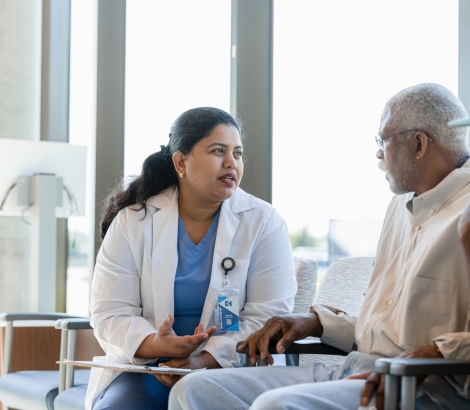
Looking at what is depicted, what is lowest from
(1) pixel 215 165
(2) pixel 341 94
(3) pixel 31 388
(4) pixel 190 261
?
(3) pixel 31 388

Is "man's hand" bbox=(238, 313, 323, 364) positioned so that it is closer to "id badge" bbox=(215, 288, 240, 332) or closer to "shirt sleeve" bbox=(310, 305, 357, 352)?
"shirt sleeve" bbox=(310, 305, 357, 352)

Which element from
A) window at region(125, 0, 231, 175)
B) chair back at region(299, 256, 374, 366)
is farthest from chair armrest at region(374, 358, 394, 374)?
window at region(125, 0, 231, 175)

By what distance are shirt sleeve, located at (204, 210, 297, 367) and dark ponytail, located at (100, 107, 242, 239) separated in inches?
16.6

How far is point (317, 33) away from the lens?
337 cm

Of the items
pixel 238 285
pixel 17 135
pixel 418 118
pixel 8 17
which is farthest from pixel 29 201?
pixel 418 118

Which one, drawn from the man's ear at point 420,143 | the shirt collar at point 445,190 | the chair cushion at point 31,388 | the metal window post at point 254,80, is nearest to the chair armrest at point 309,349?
the shirt collar at point 445,190

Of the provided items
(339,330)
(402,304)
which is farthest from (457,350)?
(339,330)

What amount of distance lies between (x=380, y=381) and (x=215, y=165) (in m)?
1.09

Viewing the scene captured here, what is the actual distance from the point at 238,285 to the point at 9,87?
2.56 metres

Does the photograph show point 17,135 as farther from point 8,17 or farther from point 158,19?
point 158,19

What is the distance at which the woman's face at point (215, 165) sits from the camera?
2.44 m

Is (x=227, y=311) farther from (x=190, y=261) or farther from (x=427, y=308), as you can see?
(x=427, y=308)

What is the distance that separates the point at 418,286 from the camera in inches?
71.4

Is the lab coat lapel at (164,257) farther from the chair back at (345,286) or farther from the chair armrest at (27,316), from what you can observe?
the chair armrest at (27,316)
